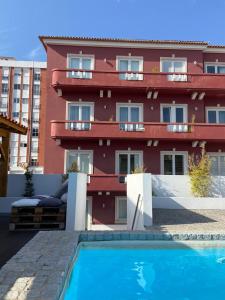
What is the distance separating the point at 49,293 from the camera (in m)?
4.89

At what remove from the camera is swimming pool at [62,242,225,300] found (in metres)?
6.43

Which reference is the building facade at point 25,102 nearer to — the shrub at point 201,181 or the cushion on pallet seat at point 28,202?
the shrub at point 201,181

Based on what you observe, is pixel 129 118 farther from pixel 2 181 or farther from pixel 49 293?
pixel 49 293

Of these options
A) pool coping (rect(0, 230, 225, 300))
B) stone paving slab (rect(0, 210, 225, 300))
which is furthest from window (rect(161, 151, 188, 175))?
pool coping (rect(0, 230, 225, 300))

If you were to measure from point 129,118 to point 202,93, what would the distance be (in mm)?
5604

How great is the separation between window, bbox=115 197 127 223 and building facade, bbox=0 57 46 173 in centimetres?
4437

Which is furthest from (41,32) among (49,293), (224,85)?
(49,293)

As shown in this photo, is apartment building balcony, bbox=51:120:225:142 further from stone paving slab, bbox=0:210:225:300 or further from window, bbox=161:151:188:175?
stone paving slab, bbox=0:210:225:300

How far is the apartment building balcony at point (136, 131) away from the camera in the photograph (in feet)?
67.6

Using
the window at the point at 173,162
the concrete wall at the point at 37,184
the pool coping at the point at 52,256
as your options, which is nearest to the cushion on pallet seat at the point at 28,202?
the pool coping at the point at 52,256

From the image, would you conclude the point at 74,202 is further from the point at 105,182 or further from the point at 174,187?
the point at 174,187

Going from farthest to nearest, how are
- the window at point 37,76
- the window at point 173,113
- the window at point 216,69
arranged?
the window at point 37,76
the window at point 216,69
the window at point 173,113

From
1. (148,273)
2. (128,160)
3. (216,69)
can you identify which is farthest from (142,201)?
(216,69)

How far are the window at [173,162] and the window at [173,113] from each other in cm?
253
